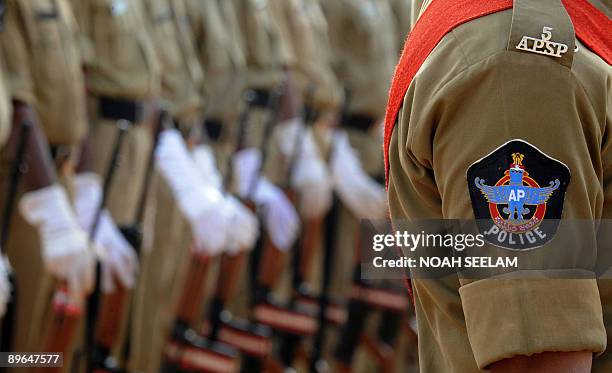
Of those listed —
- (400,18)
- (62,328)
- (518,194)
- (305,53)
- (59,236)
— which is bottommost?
(518,194)

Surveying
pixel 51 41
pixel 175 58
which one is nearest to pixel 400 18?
pixel 175 58

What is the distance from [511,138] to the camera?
1324mm

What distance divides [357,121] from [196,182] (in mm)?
1941

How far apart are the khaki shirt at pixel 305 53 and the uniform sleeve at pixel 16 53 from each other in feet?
8.16

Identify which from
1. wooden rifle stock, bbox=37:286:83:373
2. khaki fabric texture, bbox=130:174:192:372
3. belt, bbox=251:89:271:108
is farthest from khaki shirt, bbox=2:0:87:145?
belt, bbox=251:89:271:108

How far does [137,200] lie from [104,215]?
0.30 m

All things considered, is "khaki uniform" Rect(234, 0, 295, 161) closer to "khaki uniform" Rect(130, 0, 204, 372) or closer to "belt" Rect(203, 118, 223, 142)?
"belt" Rect(203, 118, 223, 142)

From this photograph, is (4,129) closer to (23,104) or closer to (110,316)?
(23,104)

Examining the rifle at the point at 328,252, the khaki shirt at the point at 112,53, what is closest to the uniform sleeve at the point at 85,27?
the khaki shirt at the point at 112,53

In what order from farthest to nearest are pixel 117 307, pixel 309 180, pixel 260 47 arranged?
pixel 309 180 → pixel 260 47 → pixel 117 307

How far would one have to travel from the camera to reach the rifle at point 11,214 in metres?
3.73

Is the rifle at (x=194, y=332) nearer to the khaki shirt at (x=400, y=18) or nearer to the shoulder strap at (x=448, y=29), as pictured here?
the khaki shirt at (x=400, y=18)

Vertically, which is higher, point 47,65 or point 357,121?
point 357,121

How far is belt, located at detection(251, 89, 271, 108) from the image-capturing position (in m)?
5.70
